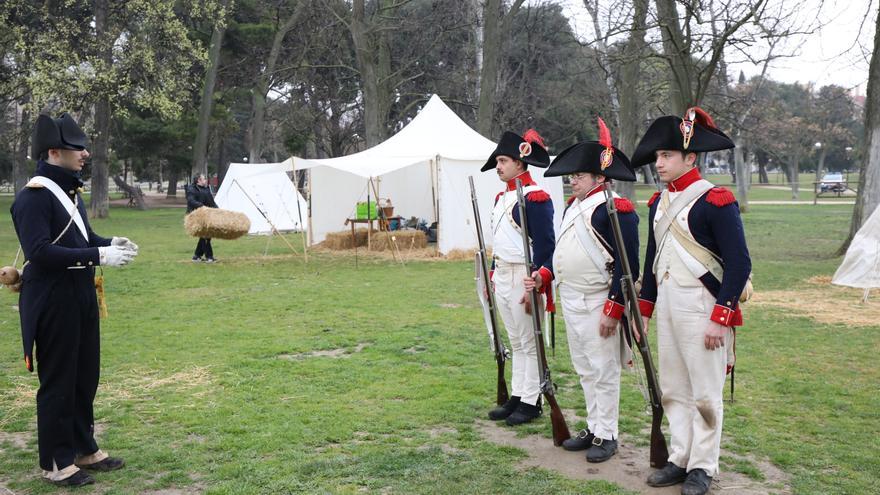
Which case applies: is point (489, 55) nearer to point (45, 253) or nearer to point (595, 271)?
point (595, 271)

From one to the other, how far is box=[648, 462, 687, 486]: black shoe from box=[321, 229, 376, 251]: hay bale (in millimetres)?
16023

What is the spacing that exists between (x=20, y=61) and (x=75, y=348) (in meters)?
25.7

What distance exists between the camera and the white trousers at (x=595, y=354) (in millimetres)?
5000

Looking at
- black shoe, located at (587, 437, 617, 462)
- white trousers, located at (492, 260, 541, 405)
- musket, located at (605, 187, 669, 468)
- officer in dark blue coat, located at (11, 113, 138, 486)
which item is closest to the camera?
musket, located at (605, 187, 669, 468)

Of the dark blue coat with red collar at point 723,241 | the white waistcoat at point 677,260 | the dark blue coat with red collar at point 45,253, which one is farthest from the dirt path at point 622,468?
the dark blue coat with red collar at point 45,253

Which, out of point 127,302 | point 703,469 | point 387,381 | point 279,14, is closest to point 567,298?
point 703,469

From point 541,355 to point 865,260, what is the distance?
8148mm

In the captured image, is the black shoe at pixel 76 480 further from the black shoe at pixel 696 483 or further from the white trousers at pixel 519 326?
the black shoe at pixel 696 483

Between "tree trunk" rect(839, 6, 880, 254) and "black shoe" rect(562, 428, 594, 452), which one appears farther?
"tree trunk" rect(839, 6, 880, 254)

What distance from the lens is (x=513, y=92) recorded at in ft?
135

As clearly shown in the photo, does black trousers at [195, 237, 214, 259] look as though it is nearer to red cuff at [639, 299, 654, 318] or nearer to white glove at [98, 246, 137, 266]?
white glove at [98, 246, 137, 266]

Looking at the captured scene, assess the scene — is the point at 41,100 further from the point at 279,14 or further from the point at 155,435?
the point at 155,435

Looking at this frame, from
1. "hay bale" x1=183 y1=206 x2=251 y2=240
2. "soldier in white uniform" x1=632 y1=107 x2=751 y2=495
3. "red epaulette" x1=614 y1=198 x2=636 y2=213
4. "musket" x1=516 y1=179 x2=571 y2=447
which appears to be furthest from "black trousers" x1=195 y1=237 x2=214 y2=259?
"soldier in white uniform" x1=632 y1=107 x2=751 y2=495

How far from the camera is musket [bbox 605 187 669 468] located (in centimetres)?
456
